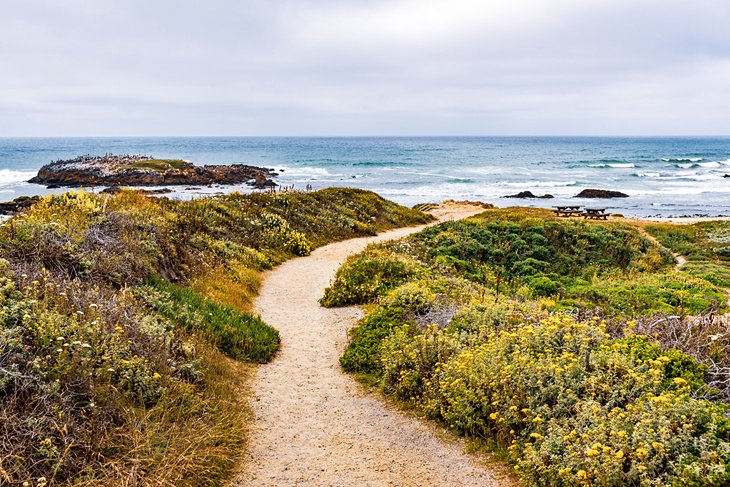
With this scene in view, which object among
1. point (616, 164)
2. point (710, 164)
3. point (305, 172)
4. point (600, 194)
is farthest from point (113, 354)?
point (710, 164)

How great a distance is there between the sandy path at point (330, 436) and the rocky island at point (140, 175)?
2237 inches

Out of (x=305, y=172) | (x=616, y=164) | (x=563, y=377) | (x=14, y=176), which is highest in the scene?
(x=616, y=164)

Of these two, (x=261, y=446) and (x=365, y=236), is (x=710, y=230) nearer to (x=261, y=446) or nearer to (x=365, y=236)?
(x=365, y=236)

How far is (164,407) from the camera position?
6492mm

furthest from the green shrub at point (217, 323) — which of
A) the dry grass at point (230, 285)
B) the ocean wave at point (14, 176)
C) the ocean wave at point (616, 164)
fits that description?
the ocean wave at point (616, 164)

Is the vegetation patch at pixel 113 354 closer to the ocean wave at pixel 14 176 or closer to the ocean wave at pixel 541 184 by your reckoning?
the ocean wave at pixel 541 184

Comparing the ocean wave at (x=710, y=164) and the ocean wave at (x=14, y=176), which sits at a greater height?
the ocean wave at (x=710, y=164)

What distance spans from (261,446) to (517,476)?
3321 millimetres

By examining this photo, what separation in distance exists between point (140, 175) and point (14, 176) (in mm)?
29670

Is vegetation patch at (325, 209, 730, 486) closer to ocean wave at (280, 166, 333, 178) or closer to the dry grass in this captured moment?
the dry grass

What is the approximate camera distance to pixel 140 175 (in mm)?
66500

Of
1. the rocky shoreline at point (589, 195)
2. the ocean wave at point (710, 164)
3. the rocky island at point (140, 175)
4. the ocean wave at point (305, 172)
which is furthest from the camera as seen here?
the ocean wave at point (710, 164)

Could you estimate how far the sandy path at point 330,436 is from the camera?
20.4 feet

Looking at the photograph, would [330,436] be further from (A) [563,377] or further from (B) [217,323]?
(B) [217,323]
